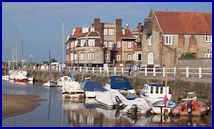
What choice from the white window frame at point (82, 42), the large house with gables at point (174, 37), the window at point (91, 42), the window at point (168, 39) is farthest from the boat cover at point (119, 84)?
the white window frame at point (82, 42)

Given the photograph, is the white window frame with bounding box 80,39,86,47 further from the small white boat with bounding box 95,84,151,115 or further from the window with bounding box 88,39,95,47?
the small white boat with bounding box 95,84,151,115

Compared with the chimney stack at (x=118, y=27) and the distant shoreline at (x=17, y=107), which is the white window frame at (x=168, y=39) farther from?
the chimney stack at (x=118, y=27)

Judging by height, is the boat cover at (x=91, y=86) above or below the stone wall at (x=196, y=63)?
below

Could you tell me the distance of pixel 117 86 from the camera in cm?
4222

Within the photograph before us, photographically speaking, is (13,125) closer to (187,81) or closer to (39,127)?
(39,127)

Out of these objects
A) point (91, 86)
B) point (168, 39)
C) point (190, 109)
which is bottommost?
point (190, 109)

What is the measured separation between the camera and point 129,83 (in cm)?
4456

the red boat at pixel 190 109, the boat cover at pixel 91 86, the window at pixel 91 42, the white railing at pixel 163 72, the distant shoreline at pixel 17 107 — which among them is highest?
the window at pixel 91 42

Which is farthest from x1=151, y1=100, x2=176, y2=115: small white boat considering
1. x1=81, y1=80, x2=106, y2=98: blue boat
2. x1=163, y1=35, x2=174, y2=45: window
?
x1=163, y1=35, x2=174, y2=45: window

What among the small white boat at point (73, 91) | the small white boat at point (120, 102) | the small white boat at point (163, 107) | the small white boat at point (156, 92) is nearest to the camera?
the small white boat at point (163, 107)

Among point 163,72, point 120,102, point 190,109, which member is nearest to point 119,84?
point 163,72

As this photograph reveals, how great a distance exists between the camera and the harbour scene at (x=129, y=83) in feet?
100

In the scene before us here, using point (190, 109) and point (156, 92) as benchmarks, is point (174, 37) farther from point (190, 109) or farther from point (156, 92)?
point (190, 109)

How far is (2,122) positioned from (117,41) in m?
65.0
